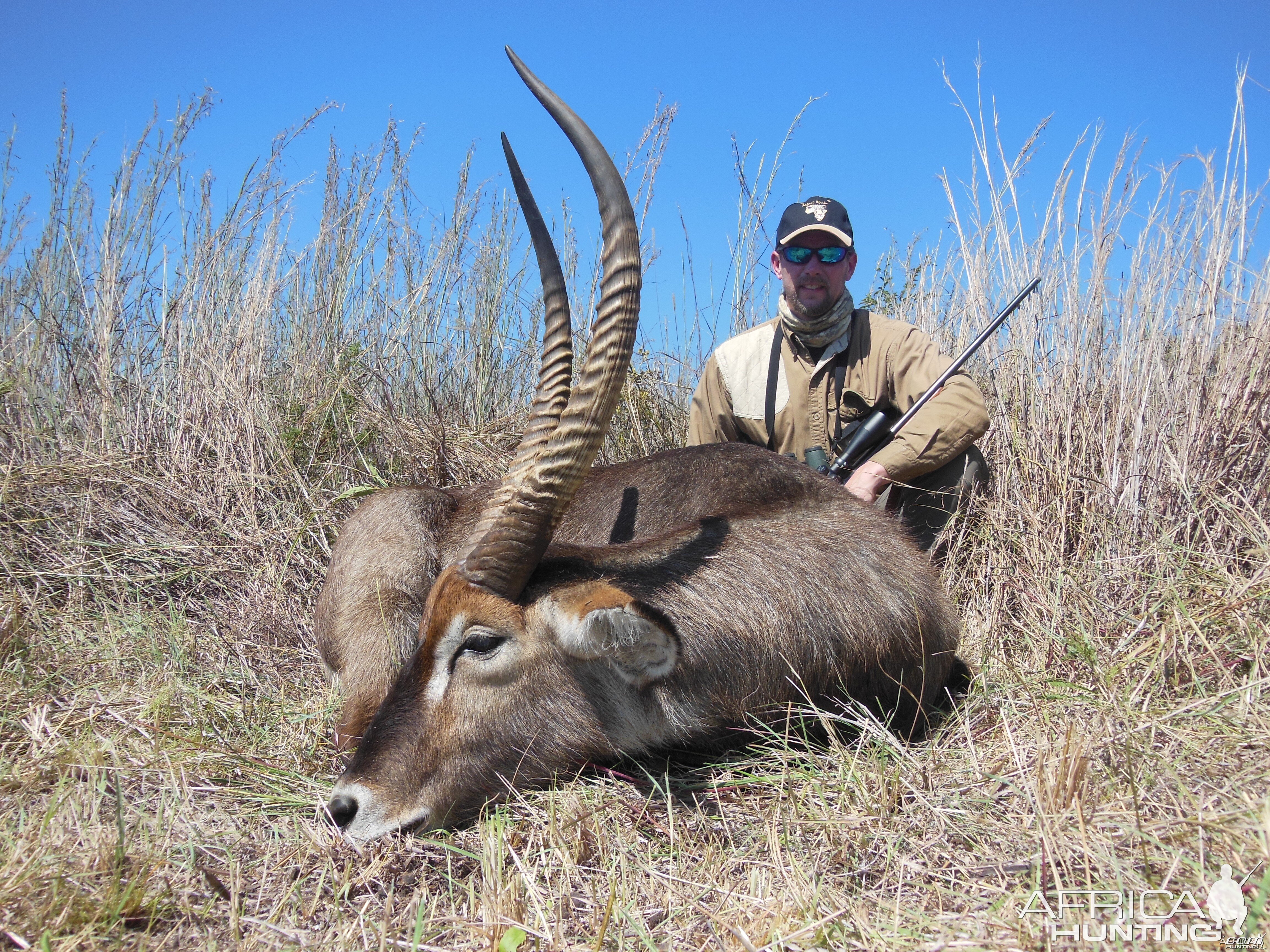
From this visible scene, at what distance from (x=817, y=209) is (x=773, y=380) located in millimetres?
978

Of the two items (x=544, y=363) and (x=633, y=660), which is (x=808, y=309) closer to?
(x=544, y=363)

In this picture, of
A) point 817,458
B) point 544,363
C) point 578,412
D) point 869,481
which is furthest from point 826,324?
point 578,412

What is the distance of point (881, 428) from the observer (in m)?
4.35

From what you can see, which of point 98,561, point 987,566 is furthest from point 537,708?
point 98,561

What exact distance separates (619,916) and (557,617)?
835 millimetres

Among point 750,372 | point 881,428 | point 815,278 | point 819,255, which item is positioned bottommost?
point 881,428

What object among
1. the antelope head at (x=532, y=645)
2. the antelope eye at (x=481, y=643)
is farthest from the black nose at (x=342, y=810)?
the antelope eye at (x=481, y=643)

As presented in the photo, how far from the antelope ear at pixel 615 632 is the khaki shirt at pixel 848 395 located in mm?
1809

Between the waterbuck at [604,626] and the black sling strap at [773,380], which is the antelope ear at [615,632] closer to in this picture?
the waterbuck at [604,626]

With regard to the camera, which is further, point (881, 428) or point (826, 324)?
point (826, 324)

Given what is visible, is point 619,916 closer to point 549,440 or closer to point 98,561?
point 549,440

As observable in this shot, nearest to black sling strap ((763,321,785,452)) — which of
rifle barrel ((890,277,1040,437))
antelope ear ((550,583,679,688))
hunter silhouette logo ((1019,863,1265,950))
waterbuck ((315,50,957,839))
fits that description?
rifle barrel ((890,277,1040,437))

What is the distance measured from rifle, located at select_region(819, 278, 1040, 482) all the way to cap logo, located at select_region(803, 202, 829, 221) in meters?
1.08

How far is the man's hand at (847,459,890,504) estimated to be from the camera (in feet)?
13.1
